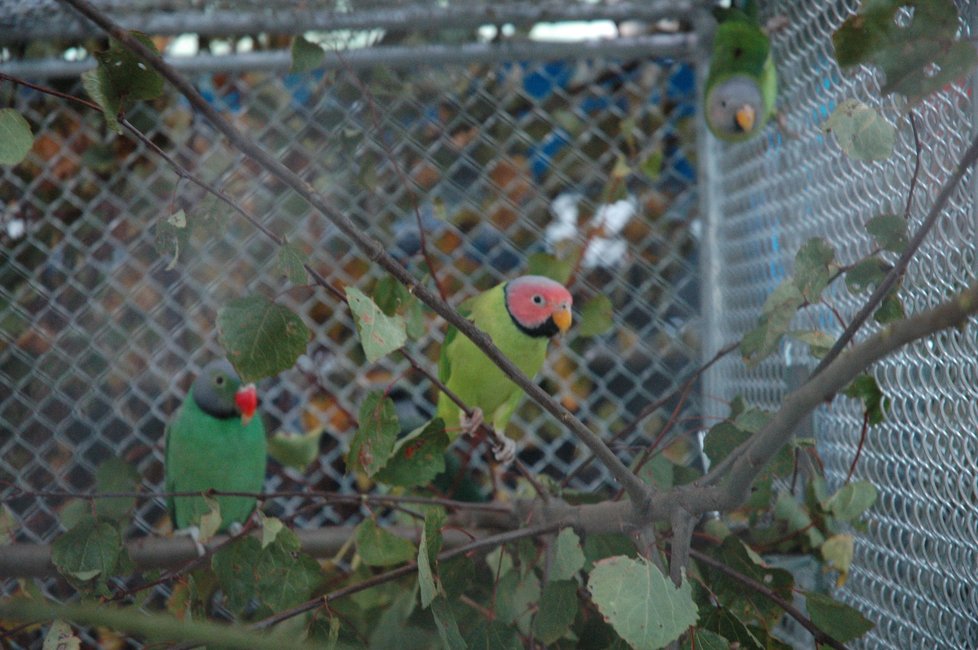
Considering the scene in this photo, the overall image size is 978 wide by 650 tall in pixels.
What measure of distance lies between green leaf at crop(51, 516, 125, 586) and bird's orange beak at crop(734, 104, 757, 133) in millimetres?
692

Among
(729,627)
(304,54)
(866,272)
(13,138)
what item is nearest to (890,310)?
(866,272)

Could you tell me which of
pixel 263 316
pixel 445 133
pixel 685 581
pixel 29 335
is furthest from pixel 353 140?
pixel 29 335

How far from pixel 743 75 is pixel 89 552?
74 cm

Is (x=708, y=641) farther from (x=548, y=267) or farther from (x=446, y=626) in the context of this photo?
(x=548, y=267)

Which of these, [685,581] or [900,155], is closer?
[685,581]

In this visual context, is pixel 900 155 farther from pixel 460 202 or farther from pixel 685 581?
pixel 460 202

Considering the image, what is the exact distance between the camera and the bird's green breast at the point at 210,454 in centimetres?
96

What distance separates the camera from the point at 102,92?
47 cm

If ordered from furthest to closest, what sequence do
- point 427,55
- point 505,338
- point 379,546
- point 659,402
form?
point 427,55 < point 505,338 < point 659,402 < point 379,546

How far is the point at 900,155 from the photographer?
645mm

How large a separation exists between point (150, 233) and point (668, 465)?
0.70m

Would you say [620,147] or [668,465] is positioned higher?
[620,147]

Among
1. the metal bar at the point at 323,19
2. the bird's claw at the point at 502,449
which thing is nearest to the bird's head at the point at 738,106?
the metal bar at the point at 323,19

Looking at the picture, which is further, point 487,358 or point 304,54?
point 487,358
